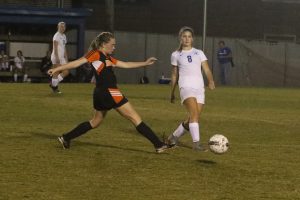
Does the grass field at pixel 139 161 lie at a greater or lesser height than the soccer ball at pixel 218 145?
lesser

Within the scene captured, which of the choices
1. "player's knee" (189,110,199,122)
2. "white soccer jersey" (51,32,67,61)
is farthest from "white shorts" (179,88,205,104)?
"white soccer jersey" (51,32,67,61)

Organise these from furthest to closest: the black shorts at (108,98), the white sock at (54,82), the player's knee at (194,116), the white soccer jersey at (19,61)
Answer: the white soccer jersey at (19,61), the white sock at (54,82), the player's knee at (194,116), the black shorts at (108,98)

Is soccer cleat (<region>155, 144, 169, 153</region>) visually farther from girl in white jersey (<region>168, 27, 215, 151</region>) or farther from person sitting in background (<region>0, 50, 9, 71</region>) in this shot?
person sitting in background (<region>0, 50, 9, 71</region>)

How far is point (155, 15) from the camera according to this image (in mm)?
54562

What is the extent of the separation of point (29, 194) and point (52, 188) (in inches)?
17.4

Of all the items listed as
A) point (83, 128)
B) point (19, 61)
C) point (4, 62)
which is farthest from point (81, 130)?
point (4, 62)

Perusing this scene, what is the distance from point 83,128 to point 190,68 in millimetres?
2023

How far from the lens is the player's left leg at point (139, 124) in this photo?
12.6 metres

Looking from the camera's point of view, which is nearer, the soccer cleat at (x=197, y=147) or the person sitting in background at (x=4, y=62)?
the soccer cleat at (x=197, y=147)

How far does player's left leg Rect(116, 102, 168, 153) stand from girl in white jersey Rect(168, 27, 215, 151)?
61cm

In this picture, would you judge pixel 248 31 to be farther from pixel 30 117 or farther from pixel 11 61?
pixel 30 117

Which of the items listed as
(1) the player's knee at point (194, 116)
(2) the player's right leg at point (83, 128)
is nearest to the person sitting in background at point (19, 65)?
(2) the player's right leg at point (83, 128)

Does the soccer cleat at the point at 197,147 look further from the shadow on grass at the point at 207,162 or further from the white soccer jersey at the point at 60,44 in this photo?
the white soccer jersey at the point at 60,44

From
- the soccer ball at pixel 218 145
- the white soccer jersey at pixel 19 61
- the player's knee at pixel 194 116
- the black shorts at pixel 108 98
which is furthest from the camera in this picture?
the white soccer jersey at pixel 19 61
